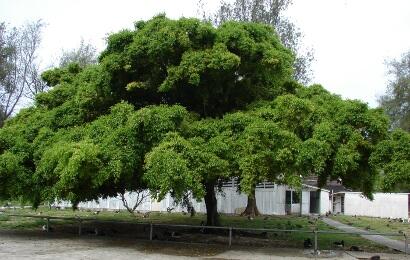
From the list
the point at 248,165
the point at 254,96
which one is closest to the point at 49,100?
the point at 254,96

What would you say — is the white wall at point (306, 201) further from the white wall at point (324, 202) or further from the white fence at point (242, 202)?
the white fence at point (242, 202)

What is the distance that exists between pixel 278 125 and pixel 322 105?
10.2 feet

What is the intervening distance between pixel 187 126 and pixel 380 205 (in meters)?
32.9

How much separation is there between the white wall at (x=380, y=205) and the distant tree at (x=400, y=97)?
7473mm

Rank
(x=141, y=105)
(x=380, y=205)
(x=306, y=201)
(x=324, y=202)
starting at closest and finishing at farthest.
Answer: (x=141, y=105) → (x=380, y=205) → (x=306, y=201) → (x=324, y=202)

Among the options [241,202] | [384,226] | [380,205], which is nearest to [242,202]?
[241,202]

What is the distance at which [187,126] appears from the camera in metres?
16.6

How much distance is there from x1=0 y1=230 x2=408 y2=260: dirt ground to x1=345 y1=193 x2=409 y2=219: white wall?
27.8m

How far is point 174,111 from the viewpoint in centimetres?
1611

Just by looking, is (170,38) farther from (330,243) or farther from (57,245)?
(330,243)

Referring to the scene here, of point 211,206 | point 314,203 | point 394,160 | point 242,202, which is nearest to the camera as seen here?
point 394,160

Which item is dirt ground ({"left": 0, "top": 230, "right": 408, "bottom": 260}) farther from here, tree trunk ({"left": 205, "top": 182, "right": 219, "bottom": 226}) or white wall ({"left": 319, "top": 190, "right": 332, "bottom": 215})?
white wall ({"left": 319, "top": 190, "right": 332, "bottom": 215})

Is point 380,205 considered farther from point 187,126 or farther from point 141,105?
point 187,126

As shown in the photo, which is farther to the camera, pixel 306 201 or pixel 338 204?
pixel 338 204
